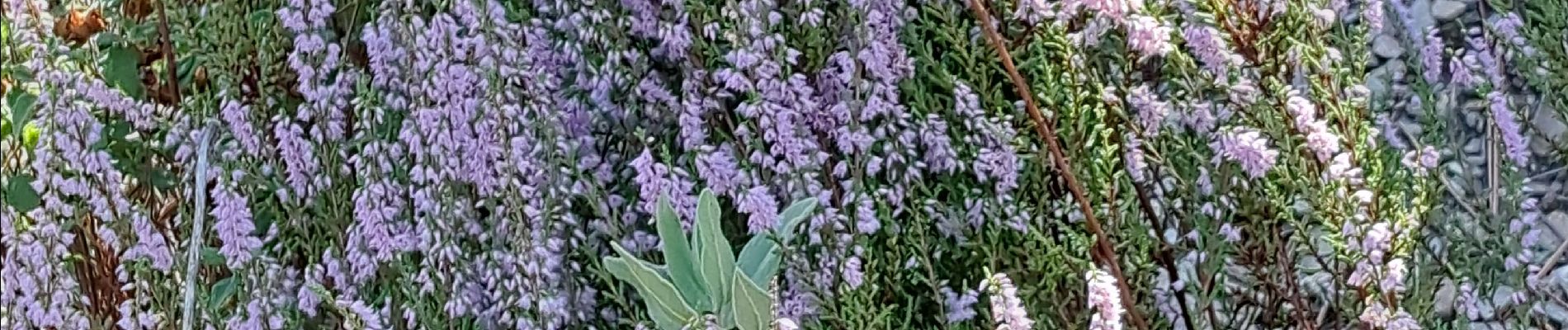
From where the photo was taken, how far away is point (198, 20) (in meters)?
1.29

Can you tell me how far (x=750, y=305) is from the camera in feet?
3.08

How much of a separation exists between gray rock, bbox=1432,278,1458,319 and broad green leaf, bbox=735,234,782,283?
715 mm

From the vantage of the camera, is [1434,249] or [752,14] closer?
[752,14]

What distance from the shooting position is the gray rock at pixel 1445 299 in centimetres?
133

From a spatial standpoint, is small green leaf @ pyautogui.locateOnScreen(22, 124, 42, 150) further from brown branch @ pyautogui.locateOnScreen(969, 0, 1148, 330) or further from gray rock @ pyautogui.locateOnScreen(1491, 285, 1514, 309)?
gray rock @ pyautogui.locateOnScreen(1491, 285, 1514, 309)

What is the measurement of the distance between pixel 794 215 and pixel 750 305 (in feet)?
0.53

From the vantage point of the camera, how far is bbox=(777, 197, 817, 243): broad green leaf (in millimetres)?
1046

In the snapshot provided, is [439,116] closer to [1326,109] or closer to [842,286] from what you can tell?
[842,286]

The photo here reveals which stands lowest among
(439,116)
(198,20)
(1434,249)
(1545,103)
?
(1434,249)

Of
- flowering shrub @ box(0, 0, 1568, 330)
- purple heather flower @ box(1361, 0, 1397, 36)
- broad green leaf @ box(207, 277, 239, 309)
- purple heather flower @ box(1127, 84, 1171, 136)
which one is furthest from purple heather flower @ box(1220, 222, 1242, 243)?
broad green leaf @ box(207, 277, 239, 309)

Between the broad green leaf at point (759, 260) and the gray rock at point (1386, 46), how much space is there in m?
0.67

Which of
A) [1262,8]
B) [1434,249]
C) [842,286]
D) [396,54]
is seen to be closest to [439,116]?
[396,54]

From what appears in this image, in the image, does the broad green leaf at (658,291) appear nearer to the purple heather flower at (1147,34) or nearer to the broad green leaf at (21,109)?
the purple heather flower at (1147,34)

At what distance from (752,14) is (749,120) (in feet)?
0.33
